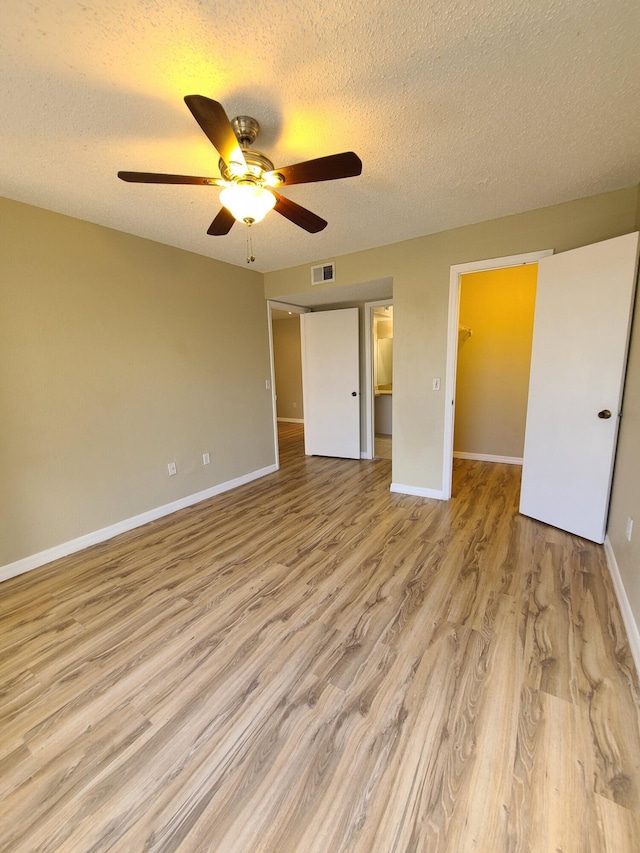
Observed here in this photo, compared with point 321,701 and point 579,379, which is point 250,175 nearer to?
point 321,701

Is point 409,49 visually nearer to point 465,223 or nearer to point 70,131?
point 70,131

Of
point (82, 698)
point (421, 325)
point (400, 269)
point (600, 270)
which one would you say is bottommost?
point (82, 698)

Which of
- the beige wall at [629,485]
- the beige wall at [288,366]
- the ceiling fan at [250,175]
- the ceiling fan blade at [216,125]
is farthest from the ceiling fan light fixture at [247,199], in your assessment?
the beige wall at [288,366]

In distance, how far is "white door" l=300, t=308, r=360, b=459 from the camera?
4578 mm

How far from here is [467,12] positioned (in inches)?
44.1

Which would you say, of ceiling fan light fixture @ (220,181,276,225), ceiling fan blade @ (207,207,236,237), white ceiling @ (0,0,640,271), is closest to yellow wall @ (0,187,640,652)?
white ceiling @ (0,0,640,271)

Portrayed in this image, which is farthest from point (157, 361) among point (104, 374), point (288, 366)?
point (288, 366)

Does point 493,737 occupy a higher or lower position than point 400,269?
lower

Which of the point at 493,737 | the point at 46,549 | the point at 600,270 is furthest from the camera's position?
the point at 46,549

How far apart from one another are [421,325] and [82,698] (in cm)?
337

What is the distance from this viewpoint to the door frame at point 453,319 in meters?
2.72

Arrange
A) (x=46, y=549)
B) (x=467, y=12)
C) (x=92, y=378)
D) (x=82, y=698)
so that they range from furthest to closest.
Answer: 1. (x=92, y=378)
2. (x=46, y=549)
3. (x=82, y=698)
4. (x=467, y=12)

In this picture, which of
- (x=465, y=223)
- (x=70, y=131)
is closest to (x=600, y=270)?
(x=465, y=223)

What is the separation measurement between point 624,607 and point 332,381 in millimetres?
3660
